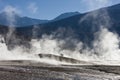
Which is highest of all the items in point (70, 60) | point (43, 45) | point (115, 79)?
point (43, 45)

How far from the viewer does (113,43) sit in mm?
134125

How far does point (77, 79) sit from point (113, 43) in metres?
101

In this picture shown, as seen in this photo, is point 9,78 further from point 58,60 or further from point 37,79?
point 58,60

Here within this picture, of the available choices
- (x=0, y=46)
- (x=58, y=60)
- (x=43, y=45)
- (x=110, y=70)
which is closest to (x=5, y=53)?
(x=0, y=46)

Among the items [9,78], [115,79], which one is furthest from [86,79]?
[9,78]

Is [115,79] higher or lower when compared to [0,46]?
lower

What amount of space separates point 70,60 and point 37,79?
42223 millimetres

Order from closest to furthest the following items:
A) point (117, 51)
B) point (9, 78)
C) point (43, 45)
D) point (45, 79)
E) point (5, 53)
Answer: point (9, 78)
point (45, 79)
point (5, 53)
point (117, 51)
point (43, 45)

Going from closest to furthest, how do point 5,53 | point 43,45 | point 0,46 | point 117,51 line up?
point 5,53
point 0,46
point 117,51
point 43,45

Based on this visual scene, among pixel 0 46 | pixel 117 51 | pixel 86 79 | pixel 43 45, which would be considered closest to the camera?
pixel 86 79

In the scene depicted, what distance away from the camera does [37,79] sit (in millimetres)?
32031

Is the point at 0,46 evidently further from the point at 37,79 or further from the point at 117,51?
the point at 37,79

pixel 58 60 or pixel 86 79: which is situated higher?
pixel 58 60

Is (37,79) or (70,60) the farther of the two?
(70,60)
